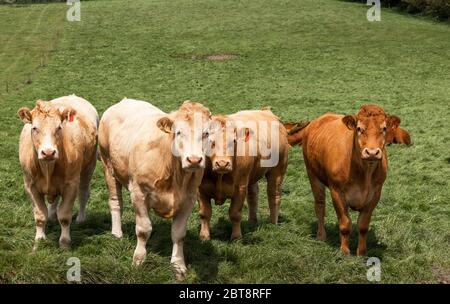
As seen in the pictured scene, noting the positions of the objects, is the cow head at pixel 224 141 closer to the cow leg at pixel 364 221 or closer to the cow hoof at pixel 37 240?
the cow leg at pixel 364 221

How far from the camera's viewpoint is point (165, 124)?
23.4 feet

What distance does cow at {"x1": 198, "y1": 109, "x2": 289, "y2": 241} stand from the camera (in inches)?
325

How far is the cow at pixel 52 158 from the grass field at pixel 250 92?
0.53m

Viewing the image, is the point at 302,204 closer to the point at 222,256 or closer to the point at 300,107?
the point at 222,256

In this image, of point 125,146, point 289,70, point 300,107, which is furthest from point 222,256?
point 289,70

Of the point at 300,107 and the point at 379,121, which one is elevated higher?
the point at 379,121

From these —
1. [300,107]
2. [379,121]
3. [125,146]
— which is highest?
[379,121]

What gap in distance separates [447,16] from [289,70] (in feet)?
82.3

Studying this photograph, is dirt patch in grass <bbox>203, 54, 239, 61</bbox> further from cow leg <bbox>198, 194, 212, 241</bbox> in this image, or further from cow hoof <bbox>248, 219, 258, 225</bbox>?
cow leg <bbox>198, 194, 212, 241</bbox>

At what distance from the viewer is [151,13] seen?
2162 inches

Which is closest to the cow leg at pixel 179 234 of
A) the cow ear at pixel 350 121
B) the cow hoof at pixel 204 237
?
the cow hoof at pixel 204 237

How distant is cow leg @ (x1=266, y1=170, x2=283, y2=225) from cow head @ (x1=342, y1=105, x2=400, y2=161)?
2539 mm

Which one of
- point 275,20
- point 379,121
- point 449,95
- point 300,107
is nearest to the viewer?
point 379,121

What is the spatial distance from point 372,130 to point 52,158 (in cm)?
448
